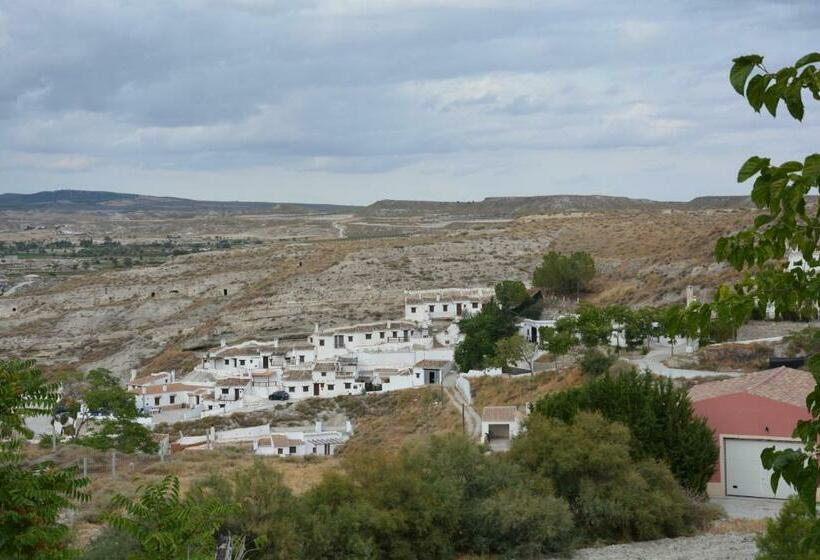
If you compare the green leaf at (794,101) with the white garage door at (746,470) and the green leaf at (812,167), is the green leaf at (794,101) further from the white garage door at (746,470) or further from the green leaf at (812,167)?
the white garage door at (746,470)

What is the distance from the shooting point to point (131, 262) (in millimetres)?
135375

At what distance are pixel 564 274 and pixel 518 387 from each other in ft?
86.4

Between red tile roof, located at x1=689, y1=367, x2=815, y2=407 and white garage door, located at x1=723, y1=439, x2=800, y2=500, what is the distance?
45.1 inches

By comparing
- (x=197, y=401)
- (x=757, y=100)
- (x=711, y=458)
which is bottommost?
(x=197, y=401)

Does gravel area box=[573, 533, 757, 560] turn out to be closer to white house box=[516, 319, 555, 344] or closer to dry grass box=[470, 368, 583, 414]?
dry grass box=[470, 368, 583, 414]

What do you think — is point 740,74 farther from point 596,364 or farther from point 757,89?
point 596,364

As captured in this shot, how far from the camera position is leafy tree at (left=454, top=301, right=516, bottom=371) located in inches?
1859

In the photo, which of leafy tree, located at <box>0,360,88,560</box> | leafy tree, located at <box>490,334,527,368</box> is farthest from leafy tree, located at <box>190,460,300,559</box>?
leafy tree, located at <box>490,334,527,368</box>

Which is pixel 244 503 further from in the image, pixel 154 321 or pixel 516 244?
pixel 516 244

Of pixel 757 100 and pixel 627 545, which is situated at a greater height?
pixel 757 100

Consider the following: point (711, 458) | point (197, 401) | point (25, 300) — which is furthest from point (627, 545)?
point (25, 300)

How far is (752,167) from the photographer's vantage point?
401cm

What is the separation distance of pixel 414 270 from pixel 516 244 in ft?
46.5

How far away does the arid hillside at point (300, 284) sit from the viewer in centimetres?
6594
